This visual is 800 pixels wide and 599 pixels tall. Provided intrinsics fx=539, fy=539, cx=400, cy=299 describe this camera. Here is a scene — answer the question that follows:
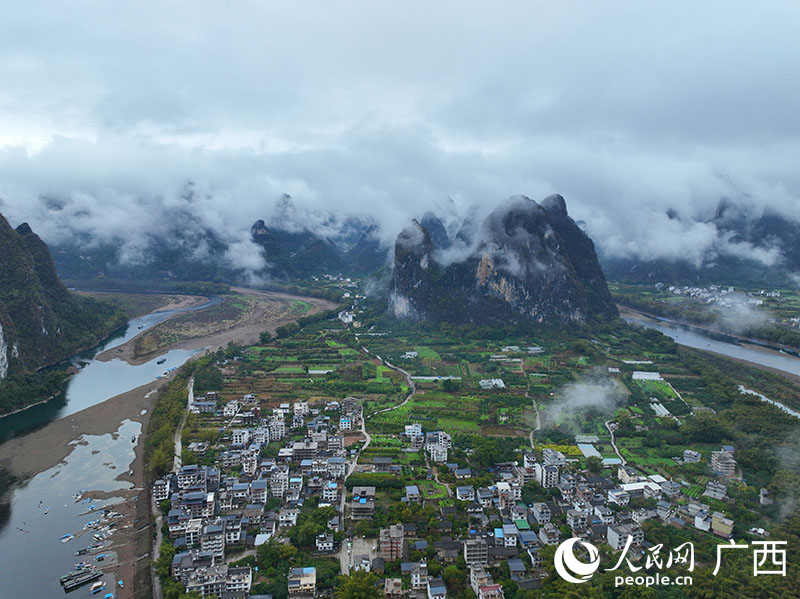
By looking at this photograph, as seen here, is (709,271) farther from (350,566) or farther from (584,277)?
(350,566)

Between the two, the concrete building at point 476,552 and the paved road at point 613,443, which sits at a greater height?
the paved road at point 613,443

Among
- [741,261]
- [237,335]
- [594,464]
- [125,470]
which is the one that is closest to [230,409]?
[125,470]

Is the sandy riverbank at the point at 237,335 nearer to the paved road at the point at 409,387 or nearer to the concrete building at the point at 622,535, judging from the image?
the paved road at the point at 409,387

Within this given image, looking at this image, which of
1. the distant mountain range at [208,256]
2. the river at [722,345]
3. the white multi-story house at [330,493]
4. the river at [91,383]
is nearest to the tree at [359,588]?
the white multi-story house at [330,493]

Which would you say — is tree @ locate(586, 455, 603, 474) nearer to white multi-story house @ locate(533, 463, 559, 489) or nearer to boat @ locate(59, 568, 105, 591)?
white multi-story house @ locate(533, 463, 559, 489)

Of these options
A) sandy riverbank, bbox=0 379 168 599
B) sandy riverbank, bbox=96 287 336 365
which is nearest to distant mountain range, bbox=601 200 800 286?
sandy riverbank, bbox=96 287 336 365

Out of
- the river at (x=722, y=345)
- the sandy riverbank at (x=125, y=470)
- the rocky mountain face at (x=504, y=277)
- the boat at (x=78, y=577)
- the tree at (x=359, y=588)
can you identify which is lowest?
the boat at (x=78, y=577)

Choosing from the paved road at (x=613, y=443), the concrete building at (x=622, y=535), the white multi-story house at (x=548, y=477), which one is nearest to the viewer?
the concrete building at (x=622, y=535)
